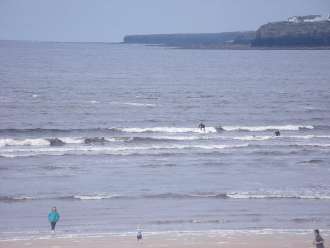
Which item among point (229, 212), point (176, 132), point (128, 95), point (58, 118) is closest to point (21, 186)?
point (229, 212)

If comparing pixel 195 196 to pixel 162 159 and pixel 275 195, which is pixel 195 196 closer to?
pixel 275 195

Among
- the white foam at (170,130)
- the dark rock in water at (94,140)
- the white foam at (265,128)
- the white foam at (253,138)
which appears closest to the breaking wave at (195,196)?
the dark rock in water at (94,140)

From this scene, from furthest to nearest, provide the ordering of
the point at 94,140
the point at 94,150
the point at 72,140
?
the point at 72,140 → the point at 94,140 → the point at 94,150

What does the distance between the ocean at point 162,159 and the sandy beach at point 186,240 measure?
101cm

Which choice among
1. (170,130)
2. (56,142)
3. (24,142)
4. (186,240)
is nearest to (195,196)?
(186,240)

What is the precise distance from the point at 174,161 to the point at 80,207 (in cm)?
1127

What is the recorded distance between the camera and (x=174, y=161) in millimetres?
41375

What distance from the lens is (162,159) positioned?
42.2 m

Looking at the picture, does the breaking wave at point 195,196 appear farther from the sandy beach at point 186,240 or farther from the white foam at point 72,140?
the white foam at point 72,140

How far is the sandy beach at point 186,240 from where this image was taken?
25.1 m

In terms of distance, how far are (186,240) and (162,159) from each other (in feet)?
54.1

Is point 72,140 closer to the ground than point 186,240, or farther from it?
farther from it

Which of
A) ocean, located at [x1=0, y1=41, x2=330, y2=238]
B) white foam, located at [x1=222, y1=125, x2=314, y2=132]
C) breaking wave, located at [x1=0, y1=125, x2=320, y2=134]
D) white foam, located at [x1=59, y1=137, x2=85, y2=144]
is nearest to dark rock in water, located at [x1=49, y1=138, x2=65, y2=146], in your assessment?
ocean, located at [x1=0, y1=41, x2=330, y2=238]

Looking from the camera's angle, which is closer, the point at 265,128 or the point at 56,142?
the point at 56,142
